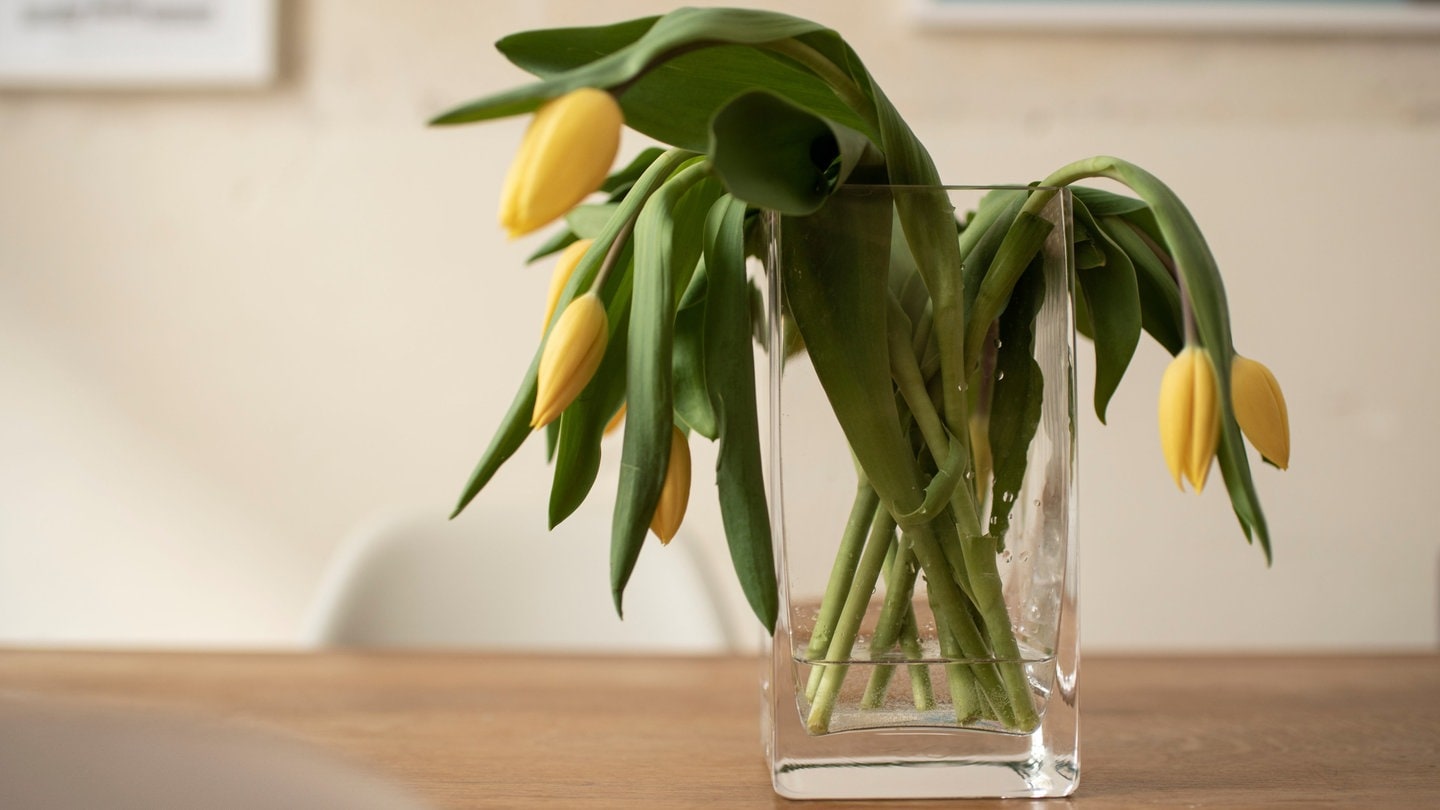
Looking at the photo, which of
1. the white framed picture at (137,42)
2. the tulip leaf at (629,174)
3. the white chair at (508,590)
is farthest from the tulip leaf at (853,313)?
the white framed picture at (137,42)

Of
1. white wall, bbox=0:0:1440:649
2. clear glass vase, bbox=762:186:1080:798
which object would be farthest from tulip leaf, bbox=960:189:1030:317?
white wall, bbox=0:0:1440:649

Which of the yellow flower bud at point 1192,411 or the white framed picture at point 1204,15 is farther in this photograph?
the white framed picture at point 1204,15

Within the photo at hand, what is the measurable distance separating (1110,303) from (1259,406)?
9cm

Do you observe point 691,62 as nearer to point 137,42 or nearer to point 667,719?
point 667,719

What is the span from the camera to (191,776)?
0.35 meters

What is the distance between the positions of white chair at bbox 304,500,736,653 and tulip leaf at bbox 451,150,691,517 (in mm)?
664

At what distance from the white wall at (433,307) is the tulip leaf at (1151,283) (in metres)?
1.03

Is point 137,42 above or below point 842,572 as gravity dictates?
above

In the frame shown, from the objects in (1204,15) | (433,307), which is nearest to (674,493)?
(433,307)

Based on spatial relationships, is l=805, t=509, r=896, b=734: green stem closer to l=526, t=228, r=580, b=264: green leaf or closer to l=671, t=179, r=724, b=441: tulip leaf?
l=671, t=179, r=724, b=441: tulip leaf

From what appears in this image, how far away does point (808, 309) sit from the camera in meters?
0.39

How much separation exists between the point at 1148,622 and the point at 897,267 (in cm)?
122

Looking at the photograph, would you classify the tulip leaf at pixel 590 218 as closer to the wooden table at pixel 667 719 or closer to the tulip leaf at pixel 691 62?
the tulip leaf at pixel 691 62

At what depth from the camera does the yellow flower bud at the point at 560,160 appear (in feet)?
0.97
